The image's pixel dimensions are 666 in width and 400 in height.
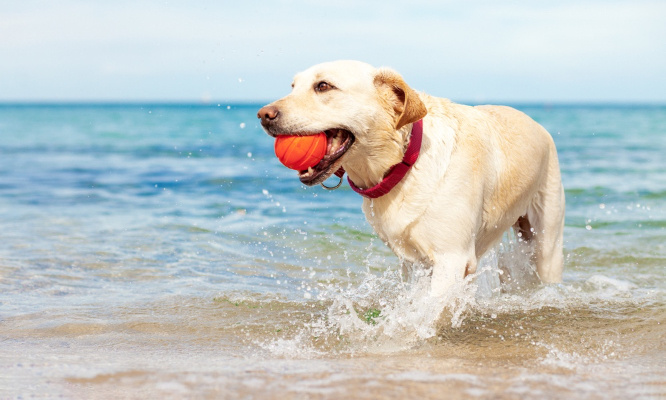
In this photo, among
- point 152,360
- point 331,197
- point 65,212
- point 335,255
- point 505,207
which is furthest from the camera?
point 331,197

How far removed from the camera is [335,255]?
769 centimetres

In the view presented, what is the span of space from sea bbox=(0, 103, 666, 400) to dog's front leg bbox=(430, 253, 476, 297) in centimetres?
6

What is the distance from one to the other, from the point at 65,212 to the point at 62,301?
520 centimetres

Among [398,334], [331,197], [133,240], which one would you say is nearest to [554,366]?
[398,334]

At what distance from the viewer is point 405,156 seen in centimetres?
414

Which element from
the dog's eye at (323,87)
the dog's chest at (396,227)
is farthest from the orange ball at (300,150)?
the dog's chest at (396,227)

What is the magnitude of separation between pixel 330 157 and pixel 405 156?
0.45m

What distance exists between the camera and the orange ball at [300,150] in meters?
3.92

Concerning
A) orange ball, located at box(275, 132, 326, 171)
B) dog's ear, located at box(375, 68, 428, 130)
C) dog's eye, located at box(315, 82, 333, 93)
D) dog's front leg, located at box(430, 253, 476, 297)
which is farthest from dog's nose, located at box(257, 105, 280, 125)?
dog's front leg, located at box(430, 253, 476, 297)

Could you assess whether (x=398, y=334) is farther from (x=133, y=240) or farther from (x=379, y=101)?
(x=133, y=240)

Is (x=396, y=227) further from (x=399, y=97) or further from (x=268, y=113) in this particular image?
(x=268, y=113)

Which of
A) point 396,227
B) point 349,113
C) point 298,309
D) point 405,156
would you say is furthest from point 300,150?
point 298,309

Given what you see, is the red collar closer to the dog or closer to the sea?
the dog

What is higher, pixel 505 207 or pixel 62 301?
pixel 505 207
